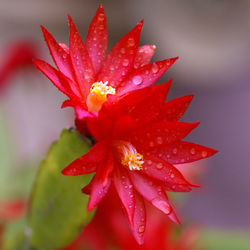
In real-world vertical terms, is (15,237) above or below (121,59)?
below

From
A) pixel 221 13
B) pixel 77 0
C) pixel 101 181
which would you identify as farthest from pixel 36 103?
pixel 101 181

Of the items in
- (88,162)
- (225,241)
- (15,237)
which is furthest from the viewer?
(225,241)

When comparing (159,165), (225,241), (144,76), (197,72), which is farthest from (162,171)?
(197,72)

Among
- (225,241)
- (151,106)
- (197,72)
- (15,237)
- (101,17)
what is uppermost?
(101,17)

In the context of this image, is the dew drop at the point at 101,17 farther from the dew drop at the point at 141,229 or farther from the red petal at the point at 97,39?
the dew drop at the point at 141,229

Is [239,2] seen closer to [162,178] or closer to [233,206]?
[233,206]

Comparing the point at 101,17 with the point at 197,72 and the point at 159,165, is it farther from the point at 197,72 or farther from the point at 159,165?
the point at 197,72

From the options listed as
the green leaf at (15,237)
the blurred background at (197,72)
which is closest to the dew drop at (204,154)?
the green leaf at (15,237)
